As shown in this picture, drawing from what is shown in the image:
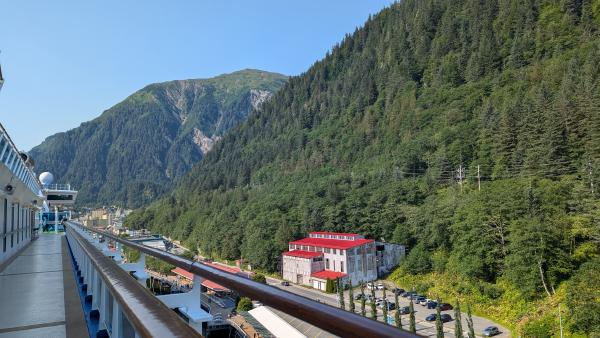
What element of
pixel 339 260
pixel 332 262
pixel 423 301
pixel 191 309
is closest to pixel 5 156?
pixel 191 309

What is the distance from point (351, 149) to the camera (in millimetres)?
70250

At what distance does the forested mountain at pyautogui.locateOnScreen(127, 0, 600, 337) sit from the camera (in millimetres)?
24953

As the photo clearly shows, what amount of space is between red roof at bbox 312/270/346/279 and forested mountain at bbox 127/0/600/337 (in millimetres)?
5516

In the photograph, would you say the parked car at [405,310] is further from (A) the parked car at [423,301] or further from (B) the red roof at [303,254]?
(B) the red roof at [303,254]

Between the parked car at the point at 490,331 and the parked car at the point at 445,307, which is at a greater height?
the parked car at the point at 490,331

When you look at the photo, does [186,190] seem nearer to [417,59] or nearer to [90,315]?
[417,59]

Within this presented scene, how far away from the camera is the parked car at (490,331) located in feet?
68.1

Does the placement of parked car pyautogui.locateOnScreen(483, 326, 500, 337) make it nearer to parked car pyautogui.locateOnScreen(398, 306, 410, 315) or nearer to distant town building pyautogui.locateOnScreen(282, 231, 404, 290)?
parked car pyautogui.locateOnScreen(398, 306, 410, 315)

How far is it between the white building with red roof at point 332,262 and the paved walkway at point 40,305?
30460 mm

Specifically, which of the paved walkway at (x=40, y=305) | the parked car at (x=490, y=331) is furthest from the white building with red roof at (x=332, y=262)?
the paved walkway at (x=40, y=305)

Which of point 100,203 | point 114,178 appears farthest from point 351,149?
point 114,178

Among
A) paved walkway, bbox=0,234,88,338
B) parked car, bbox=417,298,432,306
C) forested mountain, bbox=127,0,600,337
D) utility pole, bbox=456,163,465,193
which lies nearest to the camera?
paved walkway, bbox=0,234,88,338

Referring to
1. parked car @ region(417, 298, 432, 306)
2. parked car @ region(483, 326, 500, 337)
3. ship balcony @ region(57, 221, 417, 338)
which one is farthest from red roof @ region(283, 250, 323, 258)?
ship balcony @ region(57, 221, 417, 338)

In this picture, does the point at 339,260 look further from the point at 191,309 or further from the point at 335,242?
the point at 191,309
